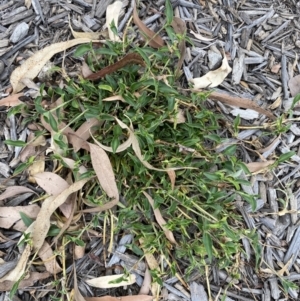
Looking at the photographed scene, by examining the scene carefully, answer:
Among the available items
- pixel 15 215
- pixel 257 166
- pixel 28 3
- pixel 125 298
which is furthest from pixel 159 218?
pixel 28 3

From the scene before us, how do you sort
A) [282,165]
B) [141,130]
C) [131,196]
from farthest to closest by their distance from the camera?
[282,165], [131,196], [141,130]

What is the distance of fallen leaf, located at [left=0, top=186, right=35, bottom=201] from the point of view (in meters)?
1.82

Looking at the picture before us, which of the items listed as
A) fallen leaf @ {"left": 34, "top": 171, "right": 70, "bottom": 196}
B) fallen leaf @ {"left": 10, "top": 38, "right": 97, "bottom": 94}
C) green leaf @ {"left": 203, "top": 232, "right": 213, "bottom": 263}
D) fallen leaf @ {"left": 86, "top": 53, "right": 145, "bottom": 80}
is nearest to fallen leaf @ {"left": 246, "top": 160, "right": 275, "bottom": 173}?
green leaf @ {"left": 203, "top": 232, "right": 213, "bottom": 263}

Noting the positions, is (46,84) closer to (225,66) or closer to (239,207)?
(225,66)

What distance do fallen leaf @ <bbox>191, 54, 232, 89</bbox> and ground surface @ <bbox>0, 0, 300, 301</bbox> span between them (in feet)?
0.11

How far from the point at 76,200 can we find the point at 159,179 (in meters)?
0.31

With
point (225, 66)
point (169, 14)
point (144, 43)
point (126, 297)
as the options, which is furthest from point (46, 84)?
point (126, 297)

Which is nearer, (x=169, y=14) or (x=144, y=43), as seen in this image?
(x=169, y=14)

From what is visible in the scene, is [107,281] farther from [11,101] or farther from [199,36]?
[199,36]

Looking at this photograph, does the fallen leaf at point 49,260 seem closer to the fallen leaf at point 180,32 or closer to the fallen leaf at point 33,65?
the fallen leaf at point 33,65

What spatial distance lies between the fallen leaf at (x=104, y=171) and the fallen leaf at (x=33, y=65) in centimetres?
36

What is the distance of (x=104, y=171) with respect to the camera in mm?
1771

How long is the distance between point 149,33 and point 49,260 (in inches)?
35.9

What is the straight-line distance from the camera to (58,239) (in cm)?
181
